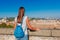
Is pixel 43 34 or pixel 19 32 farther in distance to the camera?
pixel 43 34

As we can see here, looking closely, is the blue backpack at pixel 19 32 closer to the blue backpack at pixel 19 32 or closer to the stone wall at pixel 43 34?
the blue backpack at pixel 19 32

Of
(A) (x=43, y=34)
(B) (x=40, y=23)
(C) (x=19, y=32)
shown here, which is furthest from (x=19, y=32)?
(B) (x=40, y=23)

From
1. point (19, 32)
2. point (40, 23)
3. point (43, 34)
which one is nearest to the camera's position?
point (19, 32)

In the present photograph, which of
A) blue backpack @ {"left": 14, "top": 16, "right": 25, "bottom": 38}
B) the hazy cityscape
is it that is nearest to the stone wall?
blue backpack @ {"left": 14, "top": 16, "right": 25, "bottom": 38}

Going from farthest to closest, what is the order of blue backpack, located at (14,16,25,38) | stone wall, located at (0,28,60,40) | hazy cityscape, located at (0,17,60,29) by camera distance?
hazy cityscape, located at (0,17,60,29)
stone wall, located at (0,28,60,40)
blue backpack, located at (14,16,25,38)

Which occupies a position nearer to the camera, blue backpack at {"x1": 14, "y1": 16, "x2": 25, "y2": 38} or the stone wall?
blue backpack at {"x1": 14, "y1": 16, "x2": 25, "y2": 38}

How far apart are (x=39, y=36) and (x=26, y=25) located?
2.62 feet

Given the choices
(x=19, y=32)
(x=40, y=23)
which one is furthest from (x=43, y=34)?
(x=40, y=23)

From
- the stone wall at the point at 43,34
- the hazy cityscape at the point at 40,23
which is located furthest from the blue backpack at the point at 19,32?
the hazy cityscape at the point at 40,23

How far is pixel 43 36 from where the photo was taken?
17.5ft

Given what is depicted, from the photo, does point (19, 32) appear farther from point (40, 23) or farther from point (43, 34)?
point (40, 23)

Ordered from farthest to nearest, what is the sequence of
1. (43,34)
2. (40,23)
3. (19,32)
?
(40,23)
(43,34)
(19,32)

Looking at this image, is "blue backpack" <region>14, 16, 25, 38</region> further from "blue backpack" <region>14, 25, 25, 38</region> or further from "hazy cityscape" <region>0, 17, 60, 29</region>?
"hazy cityscape" <region>0, 17, 60, 29</region>

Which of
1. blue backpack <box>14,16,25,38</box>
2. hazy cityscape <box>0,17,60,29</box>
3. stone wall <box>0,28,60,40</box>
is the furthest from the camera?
hazy cityscape <box>0,17,60,29</box>
